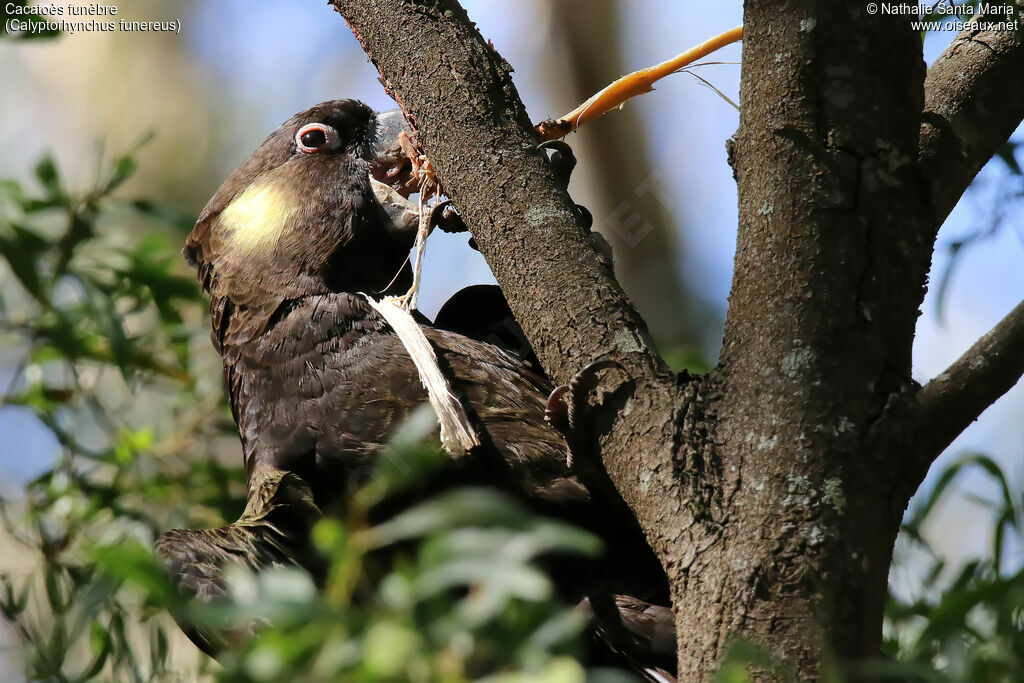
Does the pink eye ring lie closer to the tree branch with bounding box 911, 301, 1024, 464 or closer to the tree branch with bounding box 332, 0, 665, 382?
the tree branch with bounding box 332, 0, 665, 382

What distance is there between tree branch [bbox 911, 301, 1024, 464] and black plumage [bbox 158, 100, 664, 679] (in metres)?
0.71

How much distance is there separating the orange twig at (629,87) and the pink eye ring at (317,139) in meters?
0.76

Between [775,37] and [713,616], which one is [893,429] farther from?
[775,37]

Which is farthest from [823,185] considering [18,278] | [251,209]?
[251,209]

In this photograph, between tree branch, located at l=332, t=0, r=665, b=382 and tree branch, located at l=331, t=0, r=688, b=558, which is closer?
tree branch, located at l=331, t=0, r=688, b=558

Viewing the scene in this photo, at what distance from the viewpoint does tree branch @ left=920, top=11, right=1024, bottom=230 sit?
4.91ft

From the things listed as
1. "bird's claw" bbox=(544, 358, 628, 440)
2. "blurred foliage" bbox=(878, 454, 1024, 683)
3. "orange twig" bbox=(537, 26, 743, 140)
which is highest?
"orange twig" bbox=(537, 26, 743, 140)

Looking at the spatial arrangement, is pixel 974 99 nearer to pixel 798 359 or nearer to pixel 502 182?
pixel 798 359

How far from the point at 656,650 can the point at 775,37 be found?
3.26ft

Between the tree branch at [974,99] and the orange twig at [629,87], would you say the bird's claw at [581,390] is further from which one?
the orange twig at [629,87]

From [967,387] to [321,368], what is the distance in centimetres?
127

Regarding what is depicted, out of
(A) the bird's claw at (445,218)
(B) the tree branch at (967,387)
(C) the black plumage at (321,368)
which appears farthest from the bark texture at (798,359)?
(A) the bird's claw at (445,218)

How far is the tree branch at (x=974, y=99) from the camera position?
58.9 inches

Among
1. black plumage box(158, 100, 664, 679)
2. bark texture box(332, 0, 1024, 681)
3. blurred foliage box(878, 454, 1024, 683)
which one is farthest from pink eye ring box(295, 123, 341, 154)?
blurred foliage box(878, 454, 1024, 683)
